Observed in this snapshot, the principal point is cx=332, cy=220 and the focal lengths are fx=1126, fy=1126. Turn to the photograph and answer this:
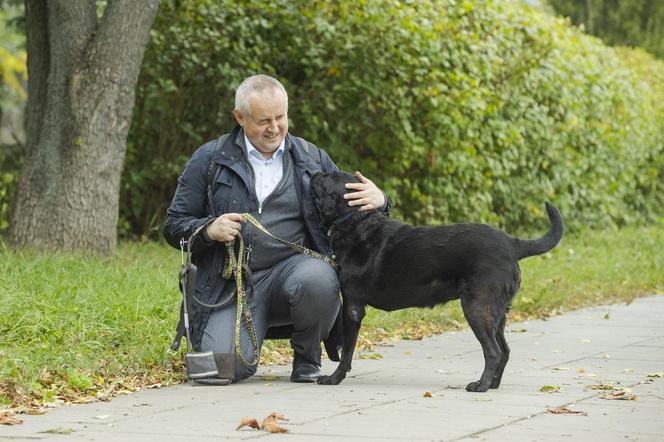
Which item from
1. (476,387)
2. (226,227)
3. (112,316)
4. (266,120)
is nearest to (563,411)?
(476,387)

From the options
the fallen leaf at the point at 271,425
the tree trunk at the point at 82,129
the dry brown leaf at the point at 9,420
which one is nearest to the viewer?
the fallen leaf at the point at 271,425

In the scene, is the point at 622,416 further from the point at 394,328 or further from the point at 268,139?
the point at 394,328

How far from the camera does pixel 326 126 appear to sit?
40.3ft

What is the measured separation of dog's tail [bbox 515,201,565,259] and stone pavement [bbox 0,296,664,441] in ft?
2.33

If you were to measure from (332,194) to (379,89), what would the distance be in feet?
21.9

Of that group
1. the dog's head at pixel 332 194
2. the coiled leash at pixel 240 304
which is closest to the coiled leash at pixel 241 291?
the coiled leash at pixel 240 304

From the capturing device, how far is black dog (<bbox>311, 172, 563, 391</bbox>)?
5723 millimetres

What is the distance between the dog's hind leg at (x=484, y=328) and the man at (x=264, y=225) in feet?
2.41

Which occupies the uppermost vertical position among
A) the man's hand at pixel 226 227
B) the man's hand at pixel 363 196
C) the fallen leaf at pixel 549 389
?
the man's hand at pixel 363 196

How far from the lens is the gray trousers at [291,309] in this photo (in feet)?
19.6

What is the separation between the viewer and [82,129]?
387 inches

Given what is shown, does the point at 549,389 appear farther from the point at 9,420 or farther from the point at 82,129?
the point at 82,129

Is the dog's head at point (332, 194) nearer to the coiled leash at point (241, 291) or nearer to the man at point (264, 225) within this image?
the man at point (264, 225)

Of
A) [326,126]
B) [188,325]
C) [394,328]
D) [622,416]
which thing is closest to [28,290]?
[188,325]
